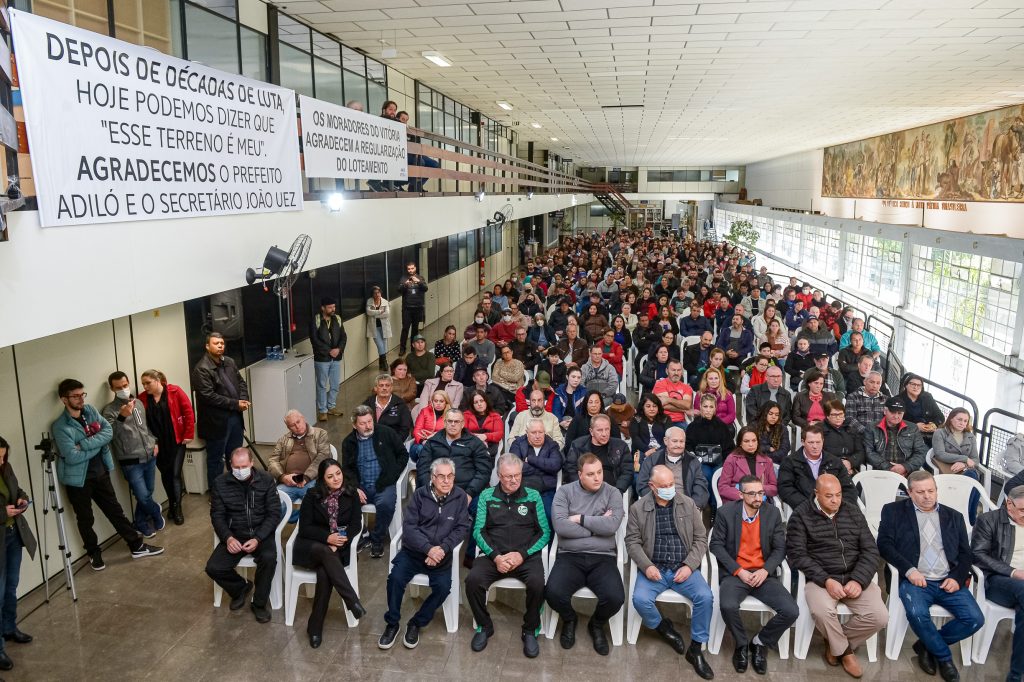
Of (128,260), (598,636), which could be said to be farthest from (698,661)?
(128,260)

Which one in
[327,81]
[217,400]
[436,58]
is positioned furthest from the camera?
[436,58]

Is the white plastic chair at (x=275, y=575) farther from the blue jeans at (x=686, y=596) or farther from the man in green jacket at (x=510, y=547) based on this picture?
the blue jeans at (x=686, y=596)

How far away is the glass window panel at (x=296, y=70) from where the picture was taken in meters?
9.52

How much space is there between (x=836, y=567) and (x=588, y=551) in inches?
67.9

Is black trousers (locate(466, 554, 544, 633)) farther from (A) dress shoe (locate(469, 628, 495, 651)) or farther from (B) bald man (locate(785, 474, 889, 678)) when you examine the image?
(B) bald man (locate(785, 474, 889, 678))

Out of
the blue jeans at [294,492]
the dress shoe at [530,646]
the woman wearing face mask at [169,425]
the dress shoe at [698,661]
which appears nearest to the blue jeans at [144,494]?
the woman wearing face mask at [169,425]

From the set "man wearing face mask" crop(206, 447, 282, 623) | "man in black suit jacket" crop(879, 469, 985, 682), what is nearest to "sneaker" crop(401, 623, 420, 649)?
"man wearing face mask" crop(206, 447, 282, 623)

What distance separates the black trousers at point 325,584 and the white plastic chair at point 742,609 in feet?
8.41

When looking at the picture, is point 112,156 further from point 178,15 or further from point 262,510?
point 178,15

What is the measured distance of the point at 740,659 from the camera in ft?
16.1

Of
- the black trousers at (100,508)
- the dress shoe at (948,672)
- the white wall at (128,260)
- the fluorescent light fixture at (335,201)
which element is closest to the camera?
the white wall at (128,260)

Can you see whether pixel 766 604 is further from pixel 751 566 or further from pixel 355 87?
pixel 355 87

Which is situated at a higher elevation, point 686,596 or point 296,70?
point 296,70

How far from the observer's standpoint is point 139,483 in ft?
21.7
